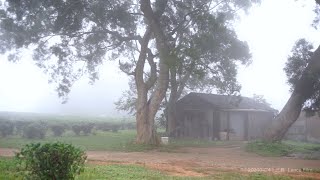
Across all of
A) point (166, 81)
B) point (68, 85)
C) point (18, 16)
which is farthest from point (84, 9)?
point (68, 85)

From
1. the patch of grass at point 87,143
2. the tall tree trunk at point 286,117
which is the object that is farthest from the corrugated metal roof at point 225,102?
the patch of grass at point 87,143

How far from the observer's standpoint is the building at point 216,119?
3538cm

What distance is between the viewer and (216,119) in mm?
35438

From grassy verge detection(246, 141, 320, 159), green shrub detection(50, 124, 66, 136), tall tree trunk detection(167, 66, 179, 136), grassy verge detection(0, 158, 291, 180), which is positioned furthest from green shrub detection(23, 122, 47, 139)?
grassy verge detection(0, 158, 291, 180)

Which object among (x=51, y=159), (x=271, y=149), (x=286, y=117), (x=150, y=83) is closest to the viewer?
(x=51, y=159)

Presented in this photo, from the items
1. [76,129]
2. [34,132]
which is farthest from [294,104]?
[76,129]

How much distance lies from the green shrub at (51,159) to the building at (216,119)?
27.9 m

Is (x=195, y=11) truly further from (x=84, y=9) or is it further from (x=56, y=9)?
(x=56, y=9)

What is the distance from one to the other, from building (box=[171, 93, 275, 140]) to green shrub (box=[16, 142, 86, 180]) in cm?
2787

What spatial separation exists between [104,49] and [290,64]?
13764 millimetres

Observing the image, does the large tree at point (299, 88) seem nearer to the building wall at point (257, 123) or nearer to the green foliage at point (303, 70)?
the green foliage at point (303, 70)

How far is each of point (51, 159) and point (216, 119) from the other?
95.6 feet

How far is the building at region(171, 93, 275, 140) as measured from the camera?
3538 centimetres

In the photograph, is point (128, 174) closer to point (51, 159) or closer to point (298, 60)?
point (51, 159)
